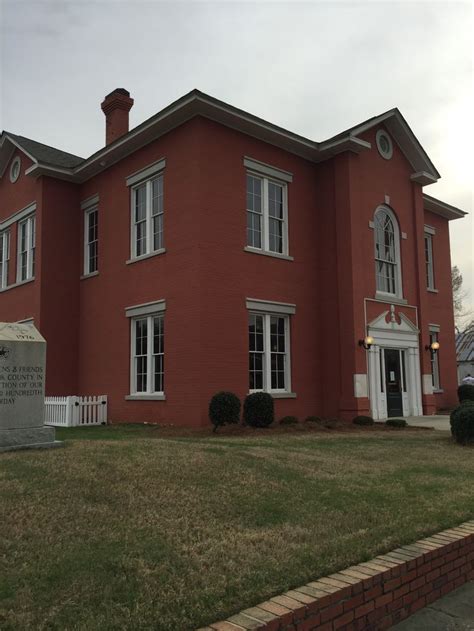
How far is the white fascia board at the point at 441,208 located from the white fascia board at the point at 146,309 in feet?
42.7

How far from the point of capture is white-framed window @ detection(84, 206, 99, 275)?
778 inches

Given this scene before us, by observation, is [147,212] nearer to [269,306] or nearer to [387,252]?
[269,306]

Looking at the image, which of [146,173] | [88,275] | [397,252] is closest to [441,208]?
[397,252]

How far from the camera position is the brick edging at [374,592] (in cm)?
368

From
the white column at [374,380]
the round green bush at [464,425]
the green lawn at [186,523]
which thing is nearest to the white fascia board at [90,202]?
the white column at [374,380]

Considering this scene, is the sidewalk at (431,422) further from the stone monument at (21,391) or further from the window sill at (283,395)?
the stone monument at (21,391)

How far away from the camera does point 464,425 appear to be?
1138cm

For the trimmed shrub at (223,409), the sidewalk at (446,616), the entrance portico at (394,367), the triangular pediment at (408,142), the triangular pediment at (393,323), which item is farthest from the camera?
the triangular pediment at (408,142)

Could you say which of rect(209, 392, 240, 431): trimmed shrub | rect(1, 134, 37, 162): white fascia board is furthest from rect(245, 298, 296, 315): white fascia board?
rect(1, 134, 37, 162): white fascia board

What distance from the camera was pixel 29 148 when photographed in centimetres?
2097

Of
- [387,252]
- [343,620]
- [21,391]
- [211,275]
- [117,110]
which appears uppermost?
[117,110]

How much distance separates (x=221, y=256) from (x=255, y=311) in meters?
1.90

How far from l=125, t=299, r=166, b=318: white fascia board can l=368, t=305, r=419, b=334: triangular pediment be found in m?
6.28

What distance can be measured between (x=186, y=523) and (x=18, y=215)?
61.4 ft
